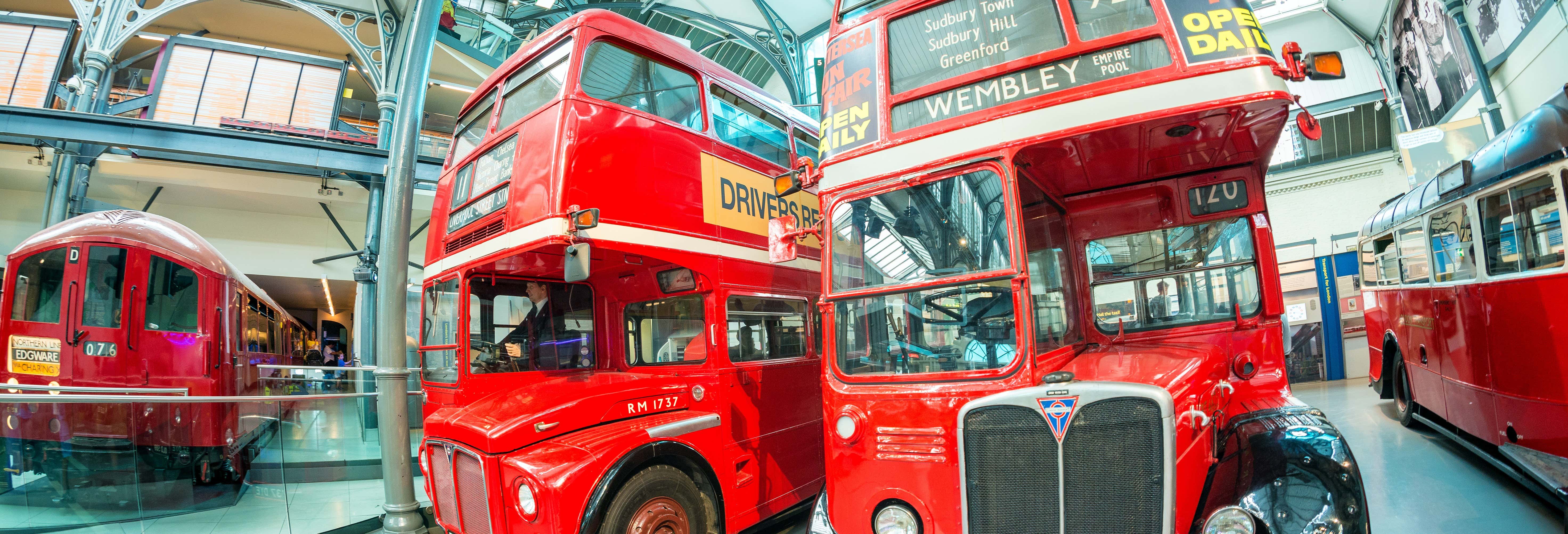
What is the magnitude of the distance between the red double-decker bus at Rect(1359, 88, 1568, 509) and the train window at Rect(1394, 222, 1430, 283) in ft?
0.05

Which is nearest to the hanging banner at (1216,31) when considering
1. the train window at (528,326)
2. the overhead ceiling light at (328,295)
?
the train window at (528,326)

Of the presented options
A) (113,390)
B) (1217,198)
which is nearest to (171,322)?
(113,390)

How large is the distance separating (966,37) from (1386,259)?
6701mm

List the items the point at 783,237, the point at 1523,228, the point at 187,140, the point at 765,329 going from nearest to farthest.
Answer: the point at 783,237 → the point at 1523,228 → the point at 765,329 → the point at 187,140

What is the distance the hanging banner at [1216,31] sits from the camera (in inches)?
107

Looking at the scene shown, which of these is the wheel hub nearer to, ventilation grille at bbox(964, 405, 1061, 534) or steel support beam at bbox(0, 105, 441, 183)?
ventilation grille at bbox(964, 405, 1061, 534)

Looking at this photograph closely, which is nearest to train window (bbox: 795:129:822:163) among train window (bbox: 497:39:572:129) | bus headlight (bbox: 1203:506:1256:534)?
train window (bbox: 497:39:572:129)

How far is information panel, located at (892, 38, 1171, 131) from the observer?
9.09 feet

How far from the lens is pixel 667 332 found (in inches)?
189

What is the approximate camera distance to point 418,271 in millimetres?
15828

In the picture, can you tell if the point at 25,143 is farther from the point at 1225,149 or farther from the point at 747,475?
the point at 1225,149

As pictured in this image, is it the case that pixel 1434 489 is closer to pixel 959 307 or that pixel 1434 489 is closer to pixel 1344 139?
pixel 959 307

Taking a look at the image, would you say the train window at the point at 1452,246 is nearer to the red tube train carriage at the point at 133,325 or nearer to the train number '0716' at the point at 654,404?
the train number '0716' at the point at 654,404

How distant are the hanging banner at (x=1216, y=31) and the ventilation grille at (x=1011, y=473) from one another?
166 cm
